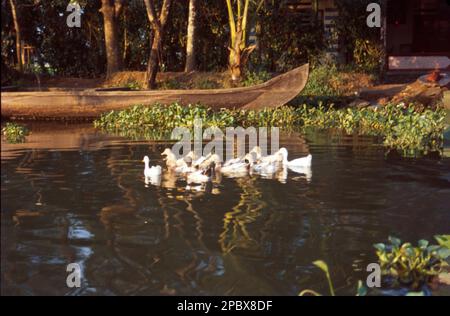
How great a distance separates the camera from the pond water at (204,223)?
15.9 feet

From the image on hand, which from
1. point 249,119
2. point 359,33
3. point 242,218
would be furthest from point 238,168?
point 359,33

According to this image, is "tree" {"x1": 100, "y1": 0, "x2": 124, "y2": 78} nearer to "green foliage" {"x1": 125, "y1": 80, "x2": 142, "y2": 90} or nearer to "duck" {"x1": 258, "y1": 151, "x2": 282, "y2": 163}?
"green foliage" {"x1": 125, "y1": 80, "x2": 142, "y2": 90}

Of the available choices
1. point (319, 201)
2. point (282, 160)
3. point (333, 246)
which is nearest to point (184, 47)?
point (282, 160)

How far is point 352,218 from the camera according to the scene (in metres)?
6.98

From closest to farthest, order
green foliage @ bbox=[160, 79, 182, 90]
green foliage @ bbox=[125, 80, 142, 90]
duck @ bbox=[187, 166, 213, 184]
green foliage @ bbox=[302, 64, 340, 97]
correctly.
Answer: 1. duck @ bbox=[187, 166, 213, 184]
2. green foliage @ bbox=[302, 64, 340, 97]
3. green foliage @ bbox=[125, 80, 142, 90]
4. green foliage @ bbox=[160, 79, 182, 90]

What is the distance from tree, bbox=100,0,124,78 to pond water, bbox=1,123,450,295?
1191cm

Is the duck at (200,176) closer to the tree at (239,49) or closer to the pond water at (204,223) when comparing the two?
the pond water at (204,223)

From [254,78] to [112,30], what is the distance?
5348 millimetres

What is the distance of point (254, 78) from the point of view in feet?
68.9

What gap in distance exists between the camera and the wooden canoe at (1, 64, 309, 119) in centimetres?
1645

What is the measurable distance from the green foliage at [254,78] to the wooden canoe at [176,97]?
157 inches

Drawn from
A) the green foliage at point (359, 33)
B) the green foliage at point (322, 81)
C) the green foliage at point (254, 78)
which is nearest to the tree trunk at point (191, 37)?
the green foliage at point (254, 78)

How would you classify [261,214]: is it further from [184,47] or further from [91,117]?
[184,47]

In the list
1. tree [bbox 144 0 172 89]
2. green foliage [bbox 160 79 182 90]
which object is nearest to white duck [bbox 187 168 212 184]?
Answer: tree [bbox 144 0 172 89]
